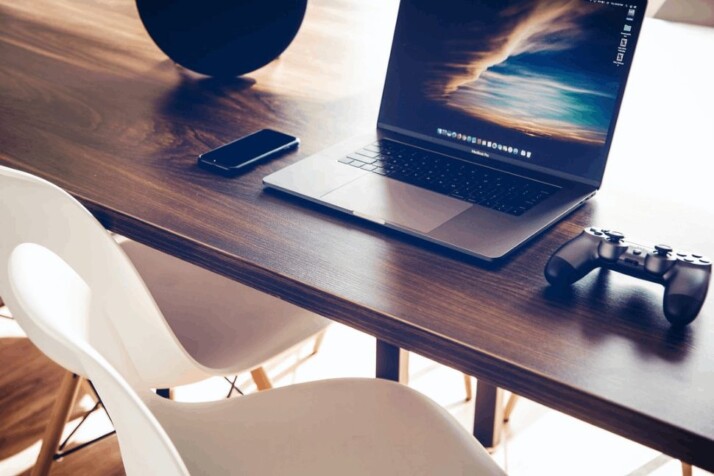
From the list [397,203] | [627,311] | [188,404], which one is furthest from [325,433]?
[627,311]

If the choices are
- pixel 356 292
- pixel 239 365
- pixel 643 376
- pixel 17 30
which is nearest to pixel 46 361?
pixel 17 30

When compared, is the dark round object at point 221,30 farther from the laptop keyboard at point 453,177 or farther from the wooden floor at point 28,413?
the wooden floor at point 28,413

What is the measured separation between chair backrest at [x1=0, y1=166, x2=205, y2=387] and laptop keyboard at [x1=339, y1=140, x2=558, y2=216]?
344 mm

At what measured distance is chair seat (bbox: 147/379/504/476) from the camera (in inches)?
38.8

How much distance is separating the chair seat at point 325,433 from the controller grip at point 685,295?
0.31m

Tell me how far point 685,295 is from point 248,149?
64 centimetres

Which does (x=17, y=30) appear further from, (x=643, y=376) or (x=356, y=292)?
(x=643, y=376)

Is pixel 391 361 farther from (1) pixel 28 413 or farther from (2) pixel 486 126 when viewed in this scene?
(1) pixel 28 413

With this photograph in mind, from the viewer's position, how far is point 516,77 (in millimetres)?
1126

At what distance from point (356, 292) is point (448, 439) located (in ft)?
0.91

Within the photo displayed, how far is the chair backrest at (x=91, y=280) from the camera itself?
0.83 m

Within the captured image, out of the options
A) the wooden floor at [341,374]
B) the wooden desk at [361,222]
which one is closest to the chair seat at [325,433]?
the wooden desk at [361,222]

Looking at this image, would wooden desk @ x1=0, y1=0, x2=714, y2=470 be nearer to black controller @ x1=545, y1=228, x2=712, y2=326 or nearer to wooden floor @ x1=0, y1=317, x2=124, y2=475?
black controller @ x1=545, y1=228, x2=712, y2=326

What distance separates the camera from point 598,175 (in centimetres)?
107
